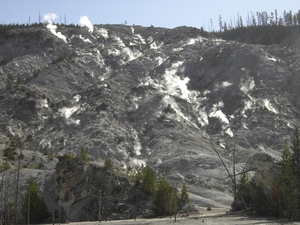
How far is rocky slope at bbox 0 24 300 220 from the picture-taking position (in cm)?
6850

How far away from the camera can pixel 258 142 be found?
73.4 metres

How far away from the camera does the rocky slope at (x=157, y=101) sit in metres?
68.5

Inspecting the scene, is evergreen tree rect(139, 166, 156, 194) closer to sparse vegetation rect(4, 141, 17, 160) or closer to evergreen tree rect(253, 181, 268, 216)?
evergreen tree rect(253, 181, 268, 216)

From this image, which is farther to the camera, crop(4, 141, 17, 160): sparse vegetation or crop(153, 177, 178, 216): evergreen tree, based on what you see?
crop(4, 141, 17, 160): sparse vegetation

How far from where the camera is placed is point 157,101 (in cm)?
8456

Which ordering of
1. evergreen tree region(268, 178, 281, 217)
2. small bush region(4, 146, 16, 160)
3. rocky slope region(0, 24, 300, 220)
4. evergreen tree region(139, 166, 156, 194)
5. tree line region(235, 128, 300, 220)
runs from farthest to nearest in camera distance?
1. rocky slope region(0, 24, 300, 220)
2. small bush region(4, 146, 16, 160)
3. evergreen tree region(139, 166, 156, 194)
4. evergreen tree region(268, 178, 281, 217)
5. tree line region(235, 128, 300, 220)

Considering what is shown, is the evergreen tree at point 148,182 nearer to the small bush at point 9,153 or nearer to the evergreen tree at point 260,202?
the evergreen tree at point 260,202

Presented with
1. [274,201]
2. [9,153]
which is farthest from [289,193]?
[9,153]

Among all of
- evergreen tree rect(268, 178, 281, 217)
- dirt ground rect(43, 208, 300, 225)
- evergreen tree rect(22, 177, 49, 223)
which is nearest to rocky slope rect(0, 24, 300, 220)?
evergreen tree rect(22, 177, 49, 223)

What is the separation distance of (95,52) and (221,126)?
4754 centimetres

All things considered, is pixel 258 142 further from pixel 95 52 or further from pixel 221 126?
pixel 95 52

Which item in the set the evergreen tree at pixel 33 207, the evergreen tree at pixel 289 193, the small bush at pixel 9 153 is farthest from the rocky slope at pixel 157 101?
the evergreen tree at pixel 289 193

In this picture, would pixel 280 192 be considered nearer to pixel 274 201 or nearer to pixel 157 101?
pixel 274 201

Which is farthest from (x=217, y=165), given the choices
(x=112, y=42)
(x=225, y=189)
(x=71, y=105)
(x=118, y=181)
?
(x=112, y=42)
